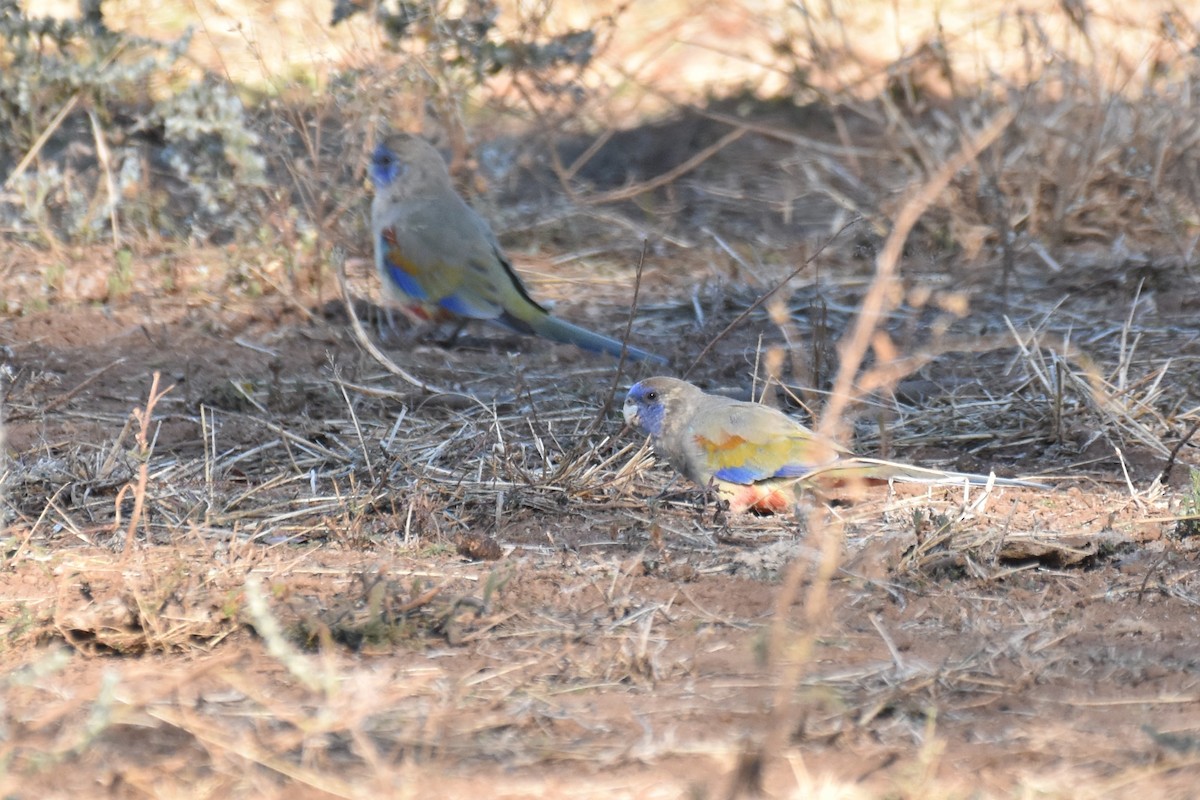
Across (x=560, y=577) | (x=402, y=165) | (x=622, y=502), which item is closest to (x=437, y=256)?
(x=402, y=165)

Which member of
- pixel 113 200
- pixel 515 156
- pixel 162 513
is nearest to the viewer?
pixel 162 513

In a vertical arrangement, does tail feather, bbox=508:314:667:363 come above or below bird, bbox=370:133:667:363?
below

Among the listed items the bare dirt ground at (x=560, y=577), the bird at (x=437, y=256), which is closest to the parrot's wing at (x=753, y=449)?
the bare dirt ground at (x=560, y=577)

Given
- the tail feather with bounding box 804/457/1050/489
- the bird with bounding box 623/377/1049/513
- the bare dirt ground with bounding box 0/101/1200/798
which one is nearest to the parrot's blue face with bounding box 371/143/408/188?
the bare dirt ground with bounding box 0/101/1200/798

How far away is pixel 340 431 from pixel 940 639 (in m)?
2.32

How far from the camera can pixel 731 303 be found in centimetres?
628

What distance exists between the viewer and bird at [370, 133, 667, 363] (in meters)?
6.02

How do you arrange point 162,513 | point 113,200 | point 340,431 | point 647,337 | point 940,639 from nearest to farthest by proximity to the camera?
point 940,639, point 162,513, point 340,431, point 647,337, point 113,200

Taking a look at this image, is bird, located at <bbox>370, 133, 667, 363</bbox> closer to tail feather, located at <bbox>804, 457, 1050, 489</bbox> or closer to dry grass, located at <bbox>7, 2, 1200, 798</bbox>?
dry grass, located at <bbox>7, 2, 1200, 798</bbox>

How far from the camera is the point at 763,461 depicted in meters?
4.25

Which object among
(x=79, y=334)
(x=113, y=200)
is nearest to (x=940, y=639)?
(x=79, y=334)

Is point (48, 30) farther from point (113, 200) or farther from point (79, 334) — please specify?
point (79, 334)

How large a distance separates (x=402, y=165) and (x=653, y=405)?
92.8 inches

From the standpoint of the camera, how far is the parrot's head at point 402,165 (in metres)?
6.28
